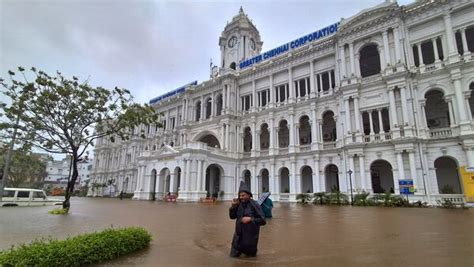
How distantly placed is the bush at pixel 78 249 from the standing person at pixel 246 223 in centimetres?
231

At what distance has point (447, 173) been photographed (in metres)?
24.0

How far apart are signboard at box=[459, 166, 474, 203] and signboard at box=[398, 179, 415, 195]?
128 inches

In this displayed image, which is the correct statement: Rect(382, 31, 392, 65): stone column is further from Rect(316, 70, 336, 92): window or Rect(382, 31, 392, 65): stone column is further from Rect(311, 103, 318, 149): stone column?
Rect(311, 103, 318, 149): stone column

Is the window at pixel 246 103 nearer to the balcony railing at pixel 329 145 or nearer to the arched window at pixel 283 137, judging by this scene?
the arched window at pixel 283 137

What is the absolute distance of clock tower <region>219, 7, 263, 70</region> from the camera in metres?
44.7

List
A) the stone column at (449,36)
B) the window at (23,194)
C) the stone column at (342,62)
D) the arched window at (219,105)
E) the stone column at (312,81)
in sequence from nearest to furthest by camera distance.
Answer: the stone column at (449,36) → the window at (23,194) → the stone column at (342,62) → the stone column at (312,81) → the arched window at (219,105)

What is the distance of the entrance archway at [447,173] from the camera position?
23.2 metres

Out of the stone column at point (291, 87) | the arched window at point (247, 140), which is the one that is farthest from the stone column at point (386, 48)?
the arched window at point (247, 140)

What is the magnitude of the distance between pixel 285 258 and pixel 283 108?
2853 centimetres

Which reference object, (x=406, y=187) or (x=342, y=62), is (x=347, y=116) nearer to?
(x=342, y=62)

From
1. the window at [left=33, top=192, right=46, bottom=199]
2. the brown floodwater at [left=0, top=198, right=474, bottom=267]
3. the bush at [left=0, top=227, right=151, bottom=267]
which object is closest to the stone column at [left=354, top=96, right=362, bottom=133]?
the brown floodwater at [left=0, top=198, right=474, bottom=267]

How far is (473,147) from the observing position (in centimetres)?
2028

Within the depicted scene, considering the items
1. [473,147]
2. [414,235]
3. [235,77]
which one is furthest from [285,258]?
[235,77]

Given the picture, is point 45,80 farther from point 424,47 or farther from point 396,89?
point 424,47
